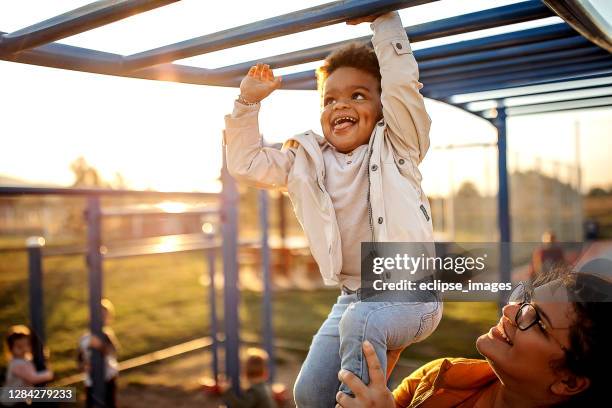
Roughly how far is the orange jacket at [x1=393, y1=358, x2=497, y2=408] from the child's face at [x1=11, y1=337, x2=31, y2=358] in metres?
2.60

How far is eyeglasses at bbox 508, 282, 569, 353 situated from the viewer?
54.3 inches

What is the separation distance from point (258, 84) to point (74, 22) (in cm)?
47

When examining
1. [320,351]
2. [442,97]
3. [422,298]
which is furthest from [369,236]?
[442,97]

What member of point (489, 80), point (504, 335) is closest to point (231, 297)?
point (489, 80)

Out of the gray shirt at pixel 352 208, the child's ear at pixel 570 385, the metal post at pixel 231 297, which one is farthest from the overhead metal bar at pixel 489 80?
the metal post at pixel 231 297

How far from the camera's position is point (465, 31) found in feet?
4.50

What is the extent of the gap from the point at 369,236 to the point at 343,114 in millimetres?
343

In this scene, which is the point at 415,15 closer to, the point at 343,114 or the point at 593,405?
the point at 343,114

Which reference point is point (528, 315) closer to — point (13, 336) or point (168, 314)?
point (13, 336)

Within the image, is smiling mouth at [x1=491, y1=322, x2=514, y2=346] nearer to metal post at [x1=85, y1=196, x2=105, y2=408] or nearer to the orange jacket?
the orange jacket

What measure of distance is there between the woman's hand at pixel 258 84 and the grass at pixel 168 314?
3152mm

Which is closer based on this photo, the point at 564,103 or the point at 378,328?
the point at 378,328

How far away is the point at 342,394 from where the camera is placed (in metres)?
1.29

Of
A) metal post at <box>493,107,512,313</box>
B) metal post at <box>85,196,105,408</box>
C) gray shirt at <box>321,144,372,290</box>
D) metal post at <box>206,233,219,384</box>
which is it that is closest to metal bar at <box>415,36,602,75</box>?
gray shirt at <box>321,144,372,290</box>
